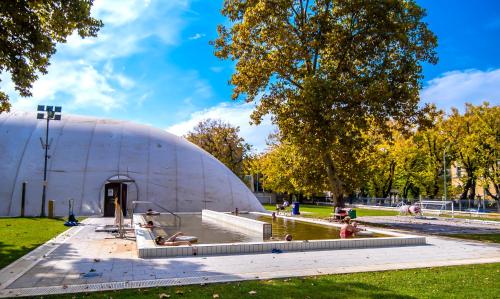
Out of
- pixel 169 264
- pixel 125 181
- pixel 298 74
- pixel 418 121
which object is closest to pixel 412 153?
pixel 418 121

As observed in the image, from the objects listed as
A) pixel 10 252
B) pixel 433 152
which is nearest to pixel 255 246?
pixel 10 252

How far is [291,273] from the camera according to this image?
8156mm

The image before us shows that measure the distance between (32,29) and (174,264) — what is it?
8147 millimetres

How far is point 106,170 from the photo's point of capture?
27422 mm

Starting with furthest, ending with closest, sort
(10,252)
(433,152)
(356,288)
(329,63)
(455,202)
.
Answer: (433,152) < (455,202) < (329,63) < (10,252) < (356,288)

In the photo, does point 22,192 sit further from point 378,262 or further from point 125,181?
point 378,262

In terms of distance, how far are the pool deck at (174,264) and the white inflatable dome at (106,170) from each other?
47.5ft

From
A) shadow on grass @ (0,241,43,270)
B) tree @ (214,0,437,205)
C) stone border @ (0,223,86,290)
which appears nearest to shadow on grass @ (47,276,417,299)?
stone border @ (0,223,86,290)

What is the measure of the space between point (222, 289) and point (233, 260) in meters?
3.01

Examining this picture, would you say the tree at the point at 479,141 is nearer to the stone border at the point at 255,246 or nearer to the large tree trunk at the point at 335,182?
the large tree trunk at the point at 335,182

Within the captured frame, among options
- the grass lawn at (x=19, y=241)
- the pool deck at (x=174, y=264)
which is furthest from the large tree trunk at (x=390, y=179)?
the grass lawn at (x=19, y=241)

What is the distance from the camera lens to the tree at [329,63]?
19969 mm

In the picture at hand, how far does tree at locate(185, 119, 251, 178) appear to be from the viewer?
178 feet

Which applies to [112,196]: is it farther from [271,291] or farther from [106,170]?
[271,291]
